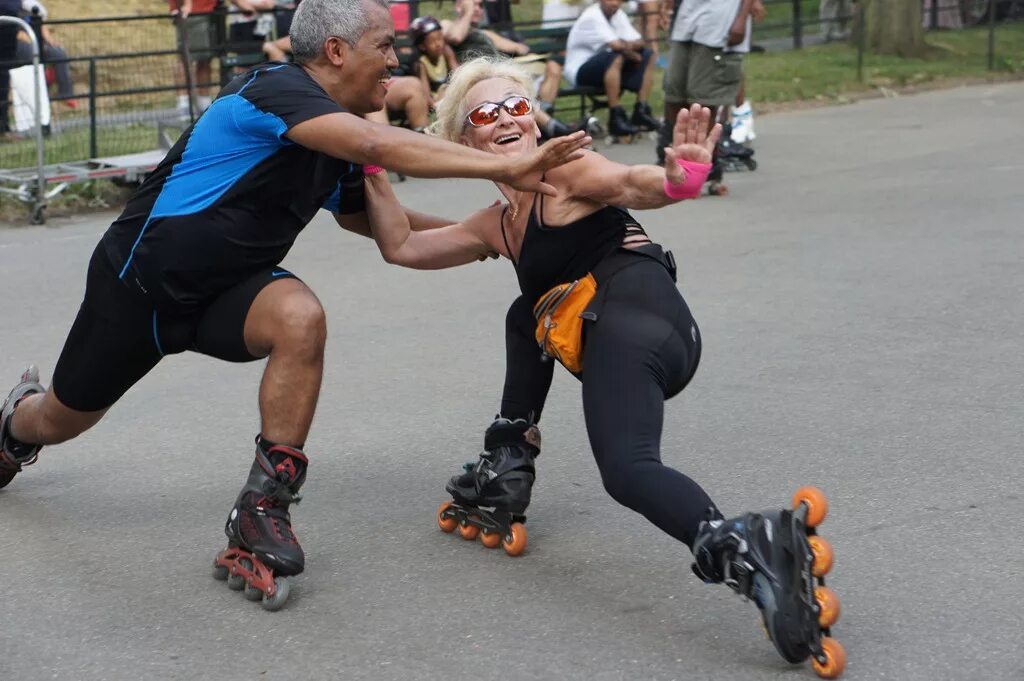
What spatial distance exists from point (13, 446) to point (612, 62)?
9.90 metres

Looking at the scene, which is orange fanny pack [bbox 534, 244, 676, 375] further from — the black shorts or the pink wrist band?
the black shorts

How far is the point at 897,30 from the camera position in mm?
20219

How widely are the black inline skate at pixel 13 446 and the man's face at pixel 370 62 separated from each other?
63.7 inches

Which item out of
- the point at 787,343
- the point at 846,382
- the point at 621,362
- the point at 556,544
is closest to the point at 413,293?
the point at 787,343

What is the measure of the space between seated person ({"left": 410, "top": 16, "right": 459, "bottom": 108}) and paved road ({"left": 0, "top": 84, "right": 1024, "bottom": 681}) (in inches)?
159

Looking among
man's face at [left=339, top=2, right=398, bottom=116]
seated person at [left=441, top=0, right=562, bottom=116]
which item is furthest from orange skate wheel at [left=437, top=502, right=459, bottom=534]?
seated person at [left=441, top=0, right=562, bottom=116]

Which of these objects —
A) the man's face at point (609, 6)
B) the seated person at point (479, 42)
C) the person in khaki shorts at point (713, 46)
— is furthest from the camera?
the man's face at point (609, 6)

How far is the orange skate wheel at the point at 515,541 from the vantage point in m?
4.28

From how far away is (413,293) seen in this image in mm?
8094

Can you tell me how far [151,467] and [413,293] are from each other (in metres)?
3.01

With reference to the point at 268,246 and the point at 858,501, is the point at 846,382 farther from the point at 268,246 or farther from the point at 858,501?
the point at 268,246

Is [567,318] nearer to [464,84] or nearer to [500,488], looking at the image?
[500,488]

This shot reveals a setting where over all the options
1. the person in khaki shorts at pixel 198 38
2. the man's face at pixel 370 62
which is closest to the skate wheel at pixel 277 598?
the man's face at pixel 370 62

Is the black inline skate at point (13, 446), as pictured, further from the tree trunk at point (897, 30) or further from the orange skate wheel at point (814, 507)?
the tree trunk at point (897, 30)
